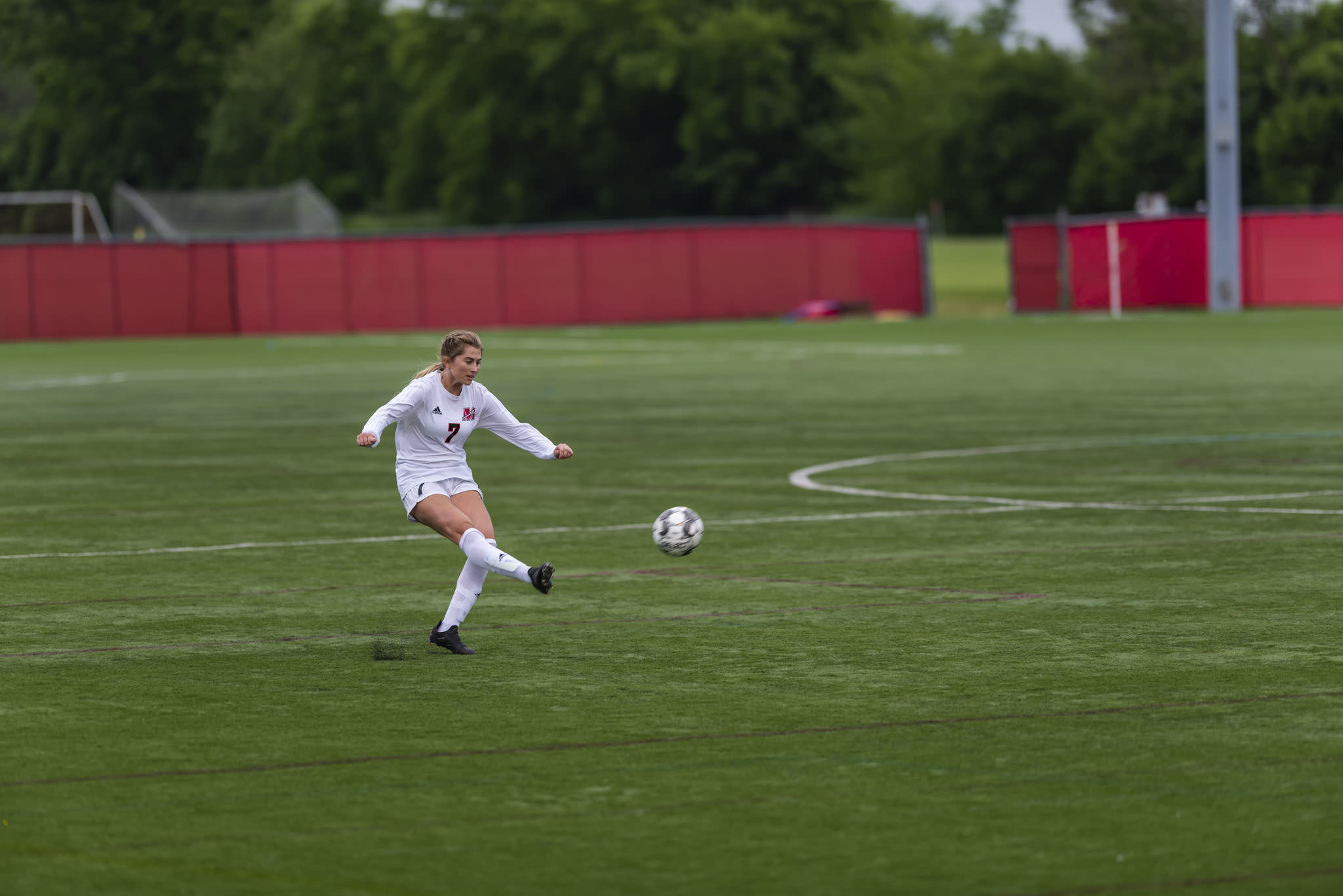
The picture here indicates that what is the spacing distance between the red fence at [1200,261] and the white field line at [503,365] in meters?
14.9

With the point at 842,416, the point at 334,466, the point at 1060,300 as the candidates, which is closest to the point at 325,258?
the point at 1060,300

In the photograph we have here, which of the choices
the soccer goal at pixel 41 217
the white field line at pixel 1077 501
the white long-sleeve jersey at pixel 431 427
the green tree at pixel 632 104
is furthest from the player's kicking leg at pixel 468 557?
the green tree at pixel 632 104

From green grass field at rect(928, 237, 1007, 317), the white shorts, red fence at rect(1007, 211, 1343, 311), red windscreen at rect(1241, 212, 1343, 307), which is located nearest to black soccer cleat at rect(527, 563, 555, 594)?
the white shorts

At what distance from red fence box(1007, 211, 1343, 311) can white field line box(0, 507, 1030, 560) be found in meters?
41.1

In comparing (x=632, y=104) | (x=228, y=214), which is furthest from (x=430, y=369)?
(x=632, y=104)

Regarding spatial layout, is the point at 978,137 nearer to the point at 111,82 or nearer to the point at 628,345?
the point at 111,82

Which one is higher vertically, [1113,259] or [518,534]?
[1113,259]

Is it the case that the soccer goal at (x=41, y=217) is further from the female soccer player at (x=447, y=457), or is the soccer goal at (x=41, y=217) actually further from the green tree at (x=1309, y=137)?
the female soccer player at (x=447, y=457)

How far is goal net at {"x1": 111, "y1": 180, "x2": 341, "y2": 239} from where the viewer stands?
6419cm

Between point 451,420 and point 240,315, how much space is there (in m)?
45.7

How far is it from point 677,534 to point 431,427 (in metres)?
1.46

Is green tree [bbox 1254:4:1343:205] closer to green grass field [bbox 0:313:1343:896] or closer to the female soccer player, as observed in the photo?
green grass field [bbox 0:313:1343:896]

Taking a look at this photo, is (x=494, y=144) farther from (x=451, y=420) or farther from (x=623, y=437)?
(x=451, y=420)

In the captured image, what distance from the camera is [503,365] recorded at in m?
38.7
